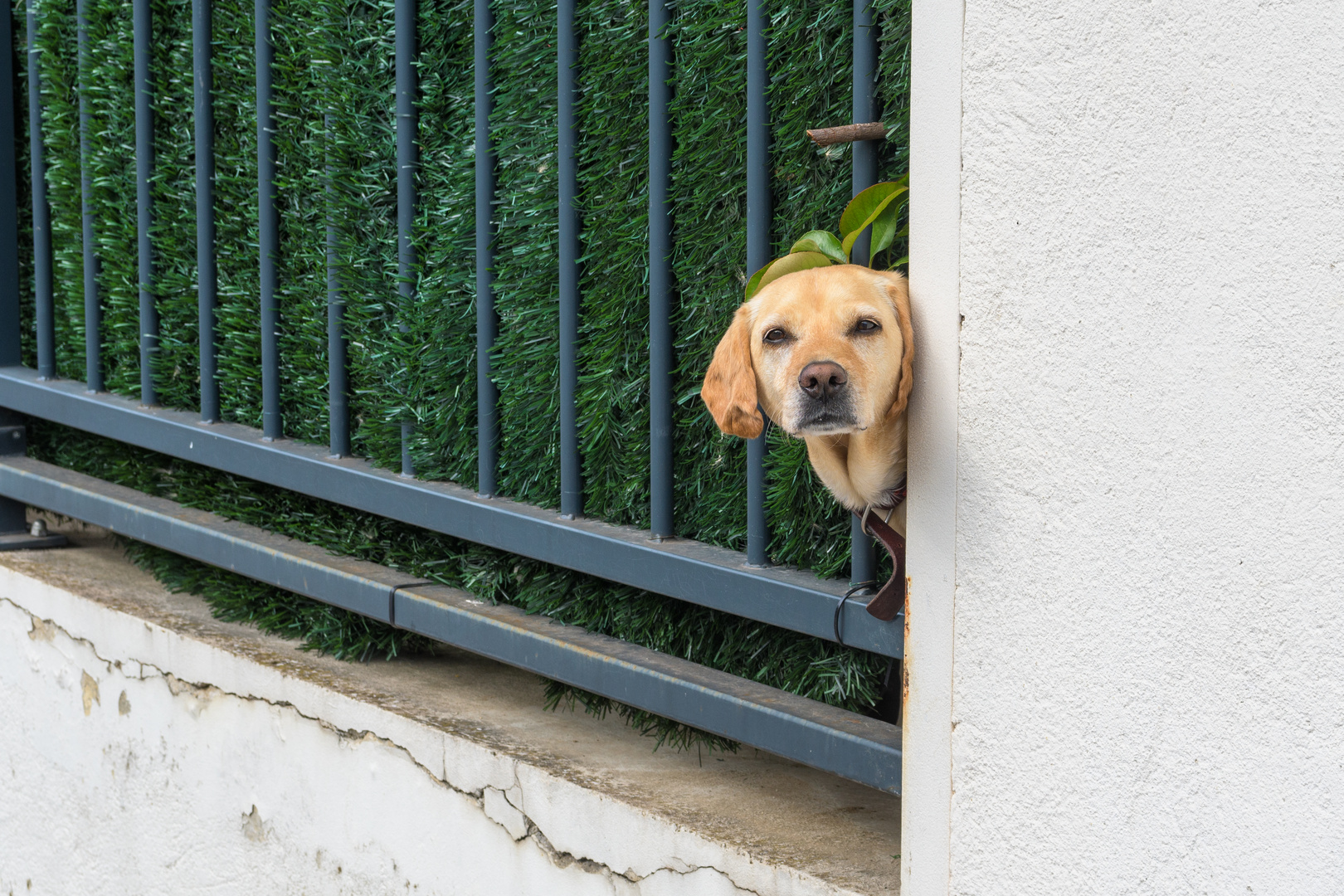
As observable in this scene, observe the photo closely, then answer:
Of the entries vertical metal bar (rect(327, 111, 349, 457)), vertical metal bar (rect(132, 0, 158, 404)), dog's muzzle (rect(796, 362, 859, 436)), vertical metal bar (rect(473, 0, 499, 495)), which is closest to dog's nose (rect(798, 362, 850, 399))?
dog's muzzle (rect(796, 362, 859, 436))

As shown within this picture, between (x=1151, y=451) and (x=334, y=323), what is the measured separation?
6.40 feet

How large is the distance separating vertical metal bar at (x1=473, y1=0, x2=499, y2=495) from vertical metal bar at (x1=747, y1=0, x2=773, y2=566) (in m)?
0.71

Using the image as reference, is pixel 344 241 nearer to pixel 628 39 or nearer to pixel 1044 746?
pixel 628 39

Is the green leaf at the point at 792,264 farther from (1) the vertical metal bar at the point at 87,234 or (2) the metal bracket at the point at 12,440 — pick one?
(2) the metal bracket at the point at 12,440

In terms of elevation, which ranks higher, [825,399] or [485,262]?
[485,262]

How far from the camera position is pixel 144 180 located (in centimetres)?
333

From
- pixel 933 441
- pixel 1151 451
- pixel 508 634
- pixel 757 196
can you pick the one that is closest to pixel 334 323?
pixel 508 634

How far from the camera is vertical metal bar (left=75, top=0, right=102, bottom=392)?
3512 mm

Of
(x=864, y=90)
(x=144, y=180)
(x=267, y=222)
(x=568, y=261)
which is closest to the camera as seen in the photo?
(x=864, y=90)

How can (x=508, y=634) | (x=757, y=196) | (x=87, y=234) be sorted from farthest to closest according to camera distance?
(x=87, y=234) < (x=508, y=634) < (x=757, y=196)

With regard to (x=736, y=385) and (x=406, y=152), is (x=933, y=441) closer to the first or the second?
(x=736, y=385)

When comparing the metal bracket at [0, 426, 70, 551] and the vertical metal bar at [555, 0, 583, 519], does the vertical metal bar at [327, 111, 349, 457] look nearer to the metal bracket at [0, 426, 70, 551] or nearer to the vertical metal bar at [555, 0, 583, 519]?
the vertical metal bar at [555, 0, 583, 519]

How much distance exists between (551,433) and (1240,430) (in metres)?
1.42

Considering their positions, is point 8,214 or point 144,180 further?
point 8,214
